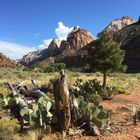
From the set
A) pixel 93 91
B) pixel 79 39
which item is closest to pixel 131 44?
pixel 79 39

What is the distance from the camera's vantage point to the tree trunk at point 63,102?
34.6 feet

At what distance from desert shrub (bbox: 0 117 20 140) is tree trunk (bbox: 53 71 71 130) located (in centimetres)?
140

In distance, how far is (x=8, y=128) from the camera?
10.3 metres

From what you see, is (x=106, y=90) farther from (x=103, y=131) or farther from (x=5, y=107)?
(x=103, y=131)

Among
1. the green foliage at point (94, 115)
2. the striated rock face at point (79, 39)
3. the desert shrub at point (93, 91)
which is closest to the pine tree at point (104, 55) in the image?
the desert shrub at point (93, 91)

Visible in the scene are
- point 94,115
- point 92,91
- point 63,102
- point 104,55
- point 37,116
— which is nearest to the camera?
point 63,102

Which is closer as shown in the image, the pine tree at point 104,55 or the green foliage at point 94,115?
the green foliage at point 94,115

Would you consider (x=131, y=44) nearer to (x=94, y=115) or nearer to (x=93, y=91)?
(x=93, y=91)

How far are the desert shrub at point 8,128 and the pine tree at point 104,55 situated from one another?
12.8m

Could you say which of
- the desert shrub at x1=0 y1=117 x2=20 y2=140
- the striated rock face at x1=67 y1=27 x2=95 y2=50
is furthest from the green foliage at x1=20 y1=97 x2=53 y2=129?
the striated rock face at x1=67 y1=27 x2=95 y2=50

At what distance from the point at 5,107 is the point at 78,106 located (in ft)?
12.4

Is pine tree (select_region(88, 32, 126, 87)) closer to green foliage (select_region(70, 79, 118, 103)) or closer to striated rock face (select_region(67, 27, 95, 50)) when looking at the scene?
green foliage (select_region(70, 79, 118, 103))

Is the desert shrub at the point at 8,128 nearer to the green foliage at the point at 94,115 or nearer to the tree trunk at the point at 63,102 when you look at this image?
the tree trunk at the point at 63,102

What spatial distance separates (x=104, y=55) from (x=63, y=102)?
42.8 feet
